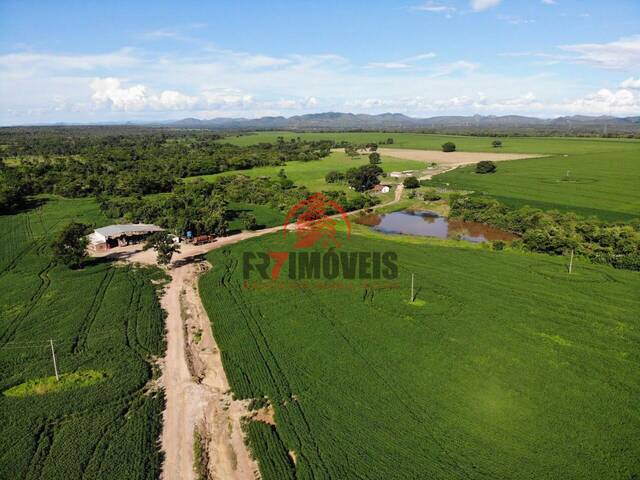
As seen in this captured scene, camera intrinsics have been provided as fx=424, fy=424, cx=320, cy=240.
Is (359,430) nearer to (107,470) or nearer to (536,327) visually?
(107,470)

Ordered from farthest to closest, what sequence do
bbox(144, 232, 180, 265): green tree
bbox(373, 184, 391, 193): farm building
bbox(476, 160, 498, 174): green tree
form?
bbox(476, 160, 498, 174): green tree → bbox(373, 184, 391, 193): farm building → bbox(144, 232, 180, 265): green tree

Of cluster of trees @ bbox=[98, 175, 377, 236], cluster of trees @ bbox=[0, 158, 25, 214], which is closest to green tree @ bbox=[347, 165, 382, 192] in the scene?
cluster of trees @ bbox=[98, 175, 377, 236]

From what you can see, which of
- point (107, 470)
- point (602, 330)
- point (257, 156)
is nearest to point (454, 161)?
point (257, 156)

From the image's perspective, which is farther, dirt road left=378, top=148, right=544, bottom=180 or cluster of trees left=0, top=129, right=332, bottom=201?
dirt road left=378, top=148, right=544, bottom=180

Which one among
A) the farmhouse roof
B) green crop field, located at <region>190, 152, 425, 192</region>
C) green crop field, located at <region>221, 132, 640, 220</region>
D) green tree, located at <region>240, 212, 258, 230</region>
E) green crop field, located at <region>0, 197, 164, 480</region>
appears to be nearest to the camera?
green crop field, located at <region>0, 197, 164, 480</region>

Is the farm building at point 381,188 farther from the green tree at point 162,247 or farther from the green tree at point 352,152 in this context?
the green tree at point 352,152

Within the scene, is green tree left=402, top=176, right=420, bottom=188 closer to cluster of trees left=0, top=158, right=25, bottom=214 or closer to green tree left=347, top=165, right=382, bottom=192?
green tree left=347, top=165, right=382, bottom=192

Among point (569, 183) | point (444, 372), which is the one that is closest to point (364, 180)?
point (569, 183)
